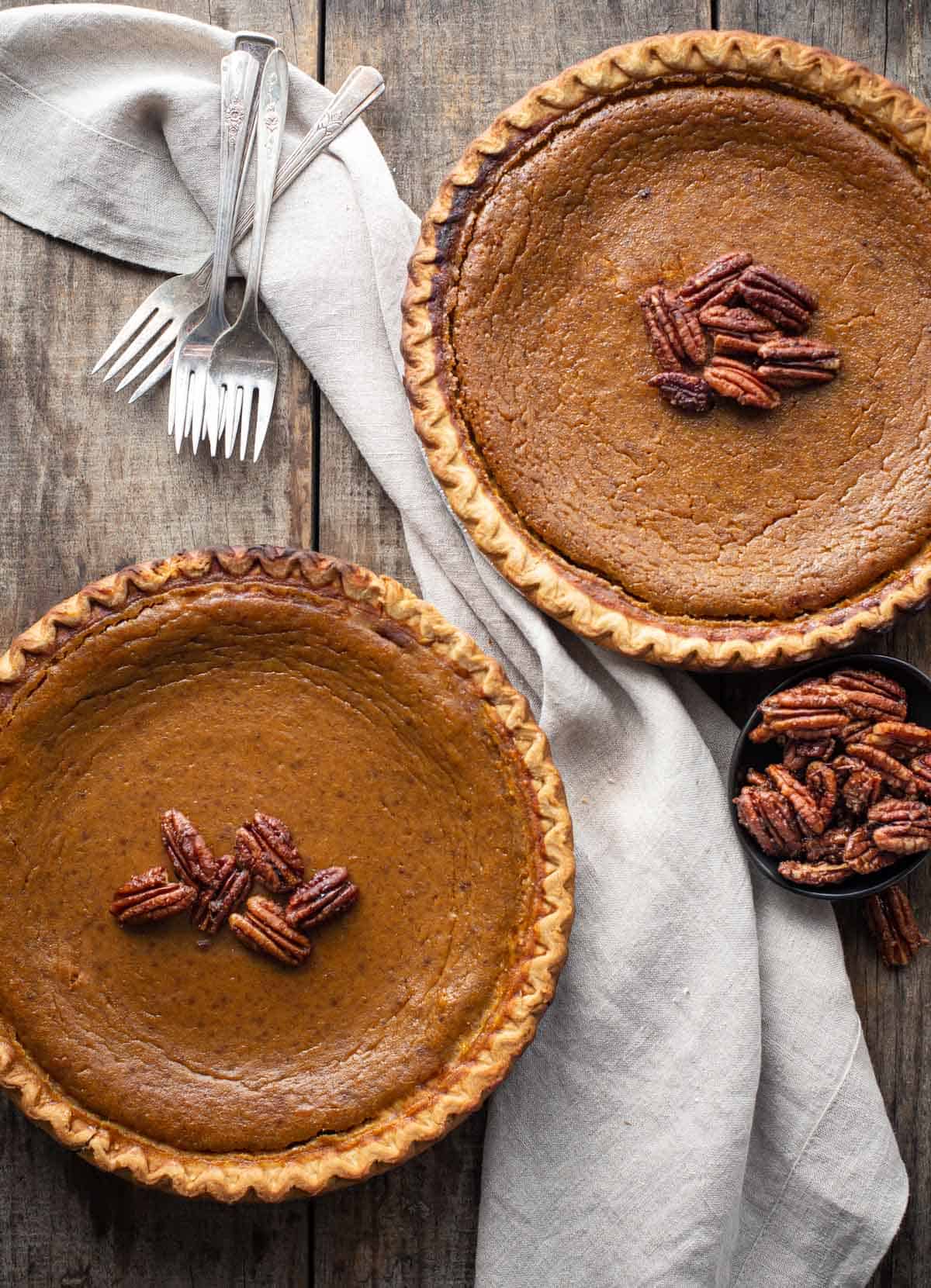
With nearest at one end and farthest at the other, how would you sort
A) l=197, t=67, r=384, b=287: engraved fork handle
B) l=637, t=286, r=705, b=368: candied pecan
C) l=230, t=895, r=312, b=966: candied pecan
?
l=230, t=895, r=312, b=966: candied pecan
l=637, t=286, r=705, b=368: candied pecan
l=197, t=67, r=384, b=287: engraved fork handle

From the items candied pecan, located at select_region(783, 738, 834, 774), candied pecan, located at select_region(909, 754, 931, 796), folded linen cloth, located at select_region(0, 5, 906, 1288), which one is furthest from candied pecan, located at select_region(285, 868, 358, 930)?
candied pecan, located at select_region(909, 754, 931, 796)

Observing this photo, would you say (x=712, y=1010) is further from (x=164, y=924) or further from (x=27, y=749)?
(x=27, y=749)

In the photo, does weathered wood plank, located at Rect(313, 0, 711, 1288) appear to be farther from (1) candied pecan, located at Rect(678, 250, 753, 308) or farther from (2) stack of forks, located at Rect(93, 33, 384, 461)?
(1) candied pecan, located at Rect(678, 250, 753, 308)

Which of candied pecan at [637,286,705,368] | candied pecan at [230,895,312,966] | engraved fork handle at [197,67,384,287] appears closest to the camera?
candied pecan at [230,895,312,966]

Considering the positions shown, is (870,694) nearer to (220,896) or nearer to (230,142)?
(220,896)

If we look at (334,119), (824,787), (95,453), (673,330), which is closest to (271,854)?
(95,453)

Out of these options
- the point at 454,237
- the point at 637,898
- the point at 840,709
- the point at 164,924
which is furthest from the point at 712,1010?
the point at 454,237

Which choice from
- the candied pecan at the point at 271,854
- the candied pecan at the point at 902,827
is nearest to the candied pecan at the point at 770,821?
the candied pecan at the point at 902,827
